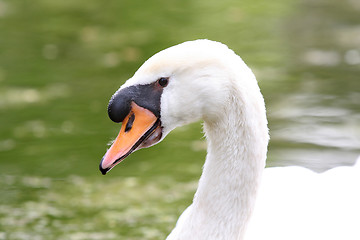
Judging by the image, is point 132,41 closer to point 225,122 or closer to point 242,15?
point 242,15

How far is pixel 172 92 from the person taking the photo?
2.79 m

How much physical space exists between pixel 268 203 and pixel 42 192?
5.91ft

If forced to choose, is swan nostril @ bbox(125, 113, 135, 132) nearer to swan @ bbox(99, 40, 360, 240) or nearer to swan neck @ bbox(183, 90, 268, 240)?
swan @ bbox(99, 40, 360, 240)

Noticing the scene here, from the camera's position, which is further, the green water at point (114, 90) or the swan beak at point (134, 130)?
the green water at point (114, 90)

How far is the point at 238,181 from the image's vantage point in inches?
114

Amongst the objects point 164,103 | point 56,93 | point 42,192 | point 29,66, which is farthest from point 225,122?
point 29,66

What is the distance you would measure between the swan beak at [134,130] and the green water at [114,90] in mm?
1487

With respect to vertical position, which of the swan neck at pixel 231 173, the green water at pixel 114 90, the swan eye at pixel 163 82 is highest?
the green water at pixel 114 90

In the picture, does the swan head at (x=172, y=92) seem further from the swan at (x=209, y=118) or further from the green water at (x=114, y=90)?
the green water at (x=114, y=90)

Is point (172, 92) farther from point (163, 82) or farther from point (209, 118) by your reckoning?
point (209, 118)

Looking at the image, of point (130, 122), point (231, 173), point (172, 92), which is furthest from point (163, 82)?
point (231, 173)

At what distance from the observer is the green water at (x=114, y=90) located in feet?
15.1

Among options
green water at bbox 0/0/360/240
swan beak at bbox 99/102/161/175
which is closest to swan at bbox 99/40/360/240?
swan beak at bbox 99/102/161/175

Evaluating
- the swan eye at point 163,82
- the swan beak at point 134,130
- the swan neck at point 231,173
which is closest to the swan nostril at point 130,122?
the swan beak at point 134,130
